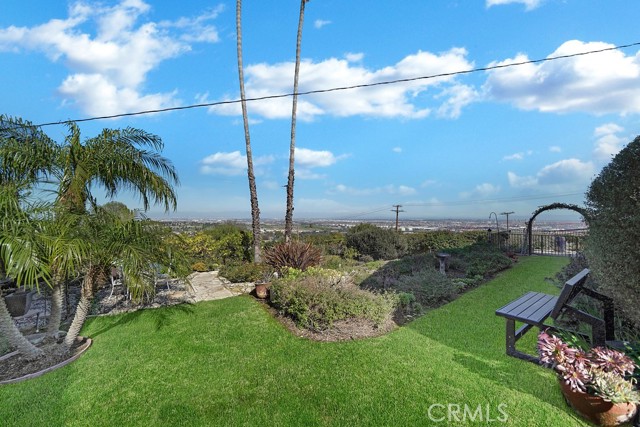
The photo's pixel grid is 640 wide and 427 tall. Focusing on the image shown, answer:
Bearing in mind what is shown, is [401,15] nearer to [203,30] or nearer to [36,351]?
[203,30]

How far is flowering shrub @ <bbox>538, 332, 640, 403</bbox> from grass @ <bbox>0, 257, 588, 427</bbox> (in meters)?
0.32

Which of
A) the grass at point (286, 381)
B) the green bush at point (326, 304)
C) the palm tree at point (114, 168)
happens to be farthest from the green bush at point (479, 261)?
the palm tree at point (114, 168)

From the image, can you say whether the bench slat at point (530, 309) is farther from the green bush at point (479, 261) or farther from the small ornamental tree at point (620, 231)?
the green bush at point (479, 261)

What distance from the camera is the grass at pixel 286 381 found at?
2.46 meters

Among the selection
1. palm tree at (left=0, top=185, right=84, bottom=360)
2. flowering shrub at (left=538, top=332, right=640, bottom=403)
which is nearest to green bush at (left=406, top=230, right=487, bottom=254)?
flowering shrub at (left=538, top=332, right=640, bottom=403)

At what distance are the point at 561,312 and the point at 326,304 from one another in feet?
9.47

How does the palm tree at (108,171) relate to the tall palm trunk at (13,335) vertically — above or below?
above

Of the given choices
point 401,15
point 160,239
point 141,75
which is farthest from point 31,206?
point 401,15

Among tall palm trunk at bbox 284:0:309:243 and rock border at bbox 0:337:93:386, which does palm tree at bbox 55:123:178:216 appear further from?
tall palm trunk at bbox 284:0:309:243

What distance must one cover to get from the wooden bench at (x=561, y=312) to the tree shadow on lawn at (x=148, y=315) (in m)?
5.00

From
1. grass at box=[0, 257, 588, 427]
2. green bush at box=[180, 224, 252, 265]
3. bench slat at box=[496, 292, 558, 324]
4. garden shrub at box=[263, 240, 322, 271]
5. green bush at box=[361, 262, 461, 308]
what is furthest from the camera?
green bush at box=[180, 224, 252, 265]

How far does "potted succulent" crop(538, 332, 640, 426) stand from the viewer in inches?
84.6

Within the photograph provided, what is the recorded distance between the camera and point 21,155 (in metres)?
4.06

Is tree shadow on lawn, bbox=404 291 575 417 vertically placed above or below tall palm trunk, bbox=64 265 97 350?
below
